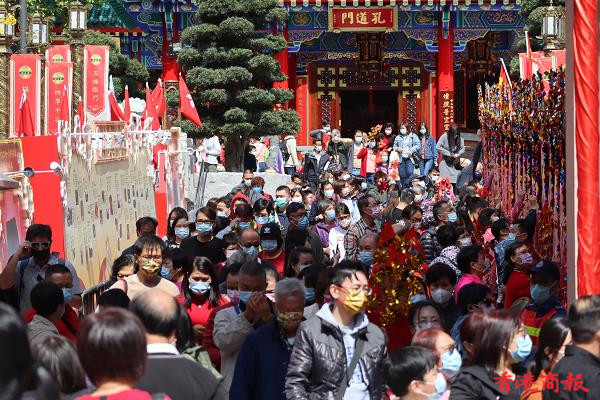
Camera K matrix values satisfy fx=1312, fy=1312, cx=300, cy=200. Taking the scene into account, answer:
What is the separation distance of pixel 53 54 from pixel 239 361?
61.5 ft

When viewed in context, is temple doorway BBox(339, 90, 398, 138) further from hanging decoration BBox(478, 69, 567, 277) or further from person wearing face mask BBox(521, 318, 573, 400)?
person wearing face mask BBox(521, 318, 573, 400)

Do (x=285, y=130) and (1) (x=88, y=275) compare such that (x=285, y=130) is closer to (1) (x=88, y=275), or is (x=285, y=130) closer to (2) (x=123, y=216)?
(2) (x=123, y=216)

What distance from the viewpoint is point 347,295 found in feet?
22.2

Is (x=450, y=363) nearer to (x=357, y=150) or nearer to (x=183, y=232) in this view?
(x=183, y=232)

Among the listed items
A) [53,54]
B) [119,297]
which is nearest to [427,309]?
[119,297]

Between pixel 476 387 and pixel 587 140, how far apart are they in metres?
3.63

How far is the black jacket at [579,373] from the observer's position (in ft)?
18.2

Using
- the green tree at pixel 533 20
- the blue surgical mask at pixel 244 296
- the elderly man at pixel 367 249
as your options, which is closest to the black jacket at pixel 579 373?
the blue surgical mask at pixel 244 296

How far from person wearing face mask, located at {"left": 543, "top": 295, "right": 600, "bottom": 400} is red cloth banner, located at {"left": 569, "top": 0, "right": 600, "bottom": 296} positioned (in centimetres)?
293

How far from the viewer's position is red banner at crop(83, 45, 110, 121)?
24453mm

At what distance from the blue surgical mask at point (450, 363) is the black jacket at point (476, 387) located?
36 cm

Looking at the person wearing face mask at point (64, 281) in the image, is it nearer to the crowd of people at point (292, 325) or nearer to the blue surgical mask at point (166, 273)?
the crowd of people at point (292, 325)

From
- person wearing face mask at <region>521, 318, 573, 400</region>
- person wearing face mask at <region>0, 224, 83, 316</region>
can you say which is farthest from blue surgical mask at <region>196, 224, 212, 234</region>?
person wearing face mask at <region>521, 318, 573, 400</region>

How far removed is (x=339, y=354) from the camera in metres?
6.65
